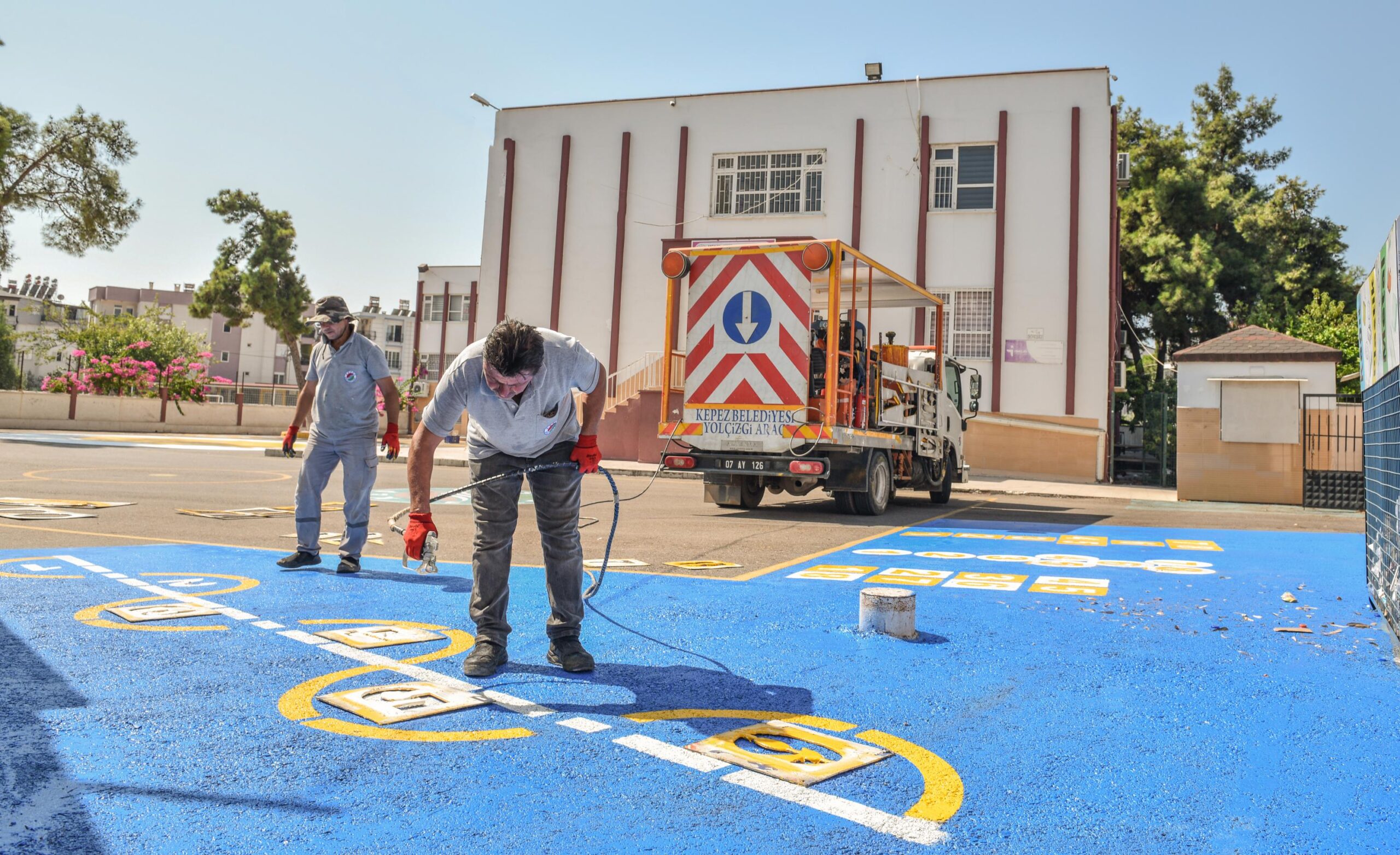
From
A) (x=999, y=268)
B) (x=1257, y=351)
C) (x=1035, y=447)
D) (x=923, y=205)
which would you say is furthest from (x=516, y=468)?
(x=923, y=205)

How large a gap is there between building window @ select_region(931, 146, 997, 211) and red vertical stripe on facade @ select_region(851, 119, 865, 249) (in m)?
1.88

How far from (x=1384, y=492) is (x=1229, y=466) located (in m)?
14.0

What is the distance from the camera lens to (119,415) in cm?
3588

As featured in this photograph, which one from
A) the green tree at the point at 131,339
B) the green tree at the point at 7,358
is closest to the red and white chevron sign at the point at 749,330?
the green tree at the point at 131,339

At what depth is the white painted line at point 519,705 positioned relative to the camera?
388cm

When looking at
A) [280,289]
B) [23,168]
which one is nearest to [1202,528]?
[23,168]

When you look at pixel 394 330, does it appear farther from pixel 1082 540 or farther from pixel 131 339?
pixel 1082 540

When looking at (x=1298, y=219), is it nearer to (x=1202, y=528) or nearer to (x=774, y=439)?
(x=1202, y=528)

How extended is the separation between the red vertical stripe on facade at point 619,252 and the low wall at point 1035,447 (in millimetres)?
10248

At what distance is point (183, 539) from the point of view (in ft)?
28.0

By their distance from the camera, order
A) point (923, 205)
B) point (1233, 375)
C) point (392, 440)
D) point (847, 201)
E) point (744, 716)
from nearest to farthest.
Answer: point (744, 716)
point (392, 440)
point (1233, 375)
point (923, 205)
point (847, 201)

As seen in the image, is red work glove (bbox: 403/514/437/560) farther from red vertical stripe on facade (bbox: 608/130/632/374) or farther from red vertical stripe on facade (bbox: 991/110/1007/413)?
red vertical stripe on facade (bbox: 608/130/632/374)

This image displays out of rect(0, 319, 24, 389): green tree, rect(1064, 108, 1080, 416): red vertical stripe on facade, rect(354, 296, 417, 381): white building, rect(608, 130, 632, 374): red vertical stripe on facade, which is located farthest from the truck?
rect(354, 296, 417, 381): white building

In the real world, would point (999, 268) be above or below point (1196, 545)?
above
